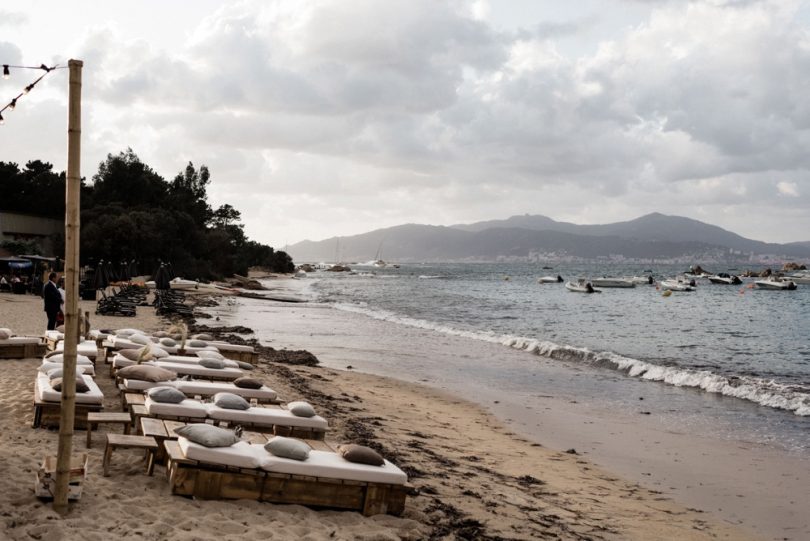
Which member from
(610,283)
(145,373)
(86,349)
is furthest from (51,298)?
(610,283)

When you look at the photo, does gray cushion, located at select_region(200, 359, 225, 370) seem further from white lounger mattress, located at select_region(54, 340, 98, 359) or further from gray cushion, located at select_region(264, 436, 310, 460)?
gray cushion, located at select_region(264, 436, 310, 460)

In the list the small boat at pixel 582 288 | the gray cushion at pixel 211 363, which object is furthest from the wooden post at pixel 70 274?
the small boat at pixel 582 288

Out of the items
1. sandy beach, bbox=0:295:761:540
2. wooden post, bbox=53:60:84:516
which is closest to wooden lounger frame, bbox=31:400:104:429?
sandy beach, bbox=0:295:761:540

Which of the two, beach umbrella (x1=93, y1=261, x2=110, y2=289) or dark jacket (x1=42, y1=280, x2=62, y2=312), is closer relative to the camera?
dark jacket (x1=42, y1=280, x2=62, y2=312)

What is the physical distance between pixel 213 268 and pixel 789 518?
7381cm

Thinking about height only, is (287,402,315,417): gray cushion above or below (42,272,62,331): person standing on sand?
below

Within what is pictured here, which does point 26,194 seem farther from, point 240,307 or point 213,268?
point 240,307

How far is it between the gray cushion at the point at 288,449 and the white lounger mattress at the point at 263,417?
1.65m

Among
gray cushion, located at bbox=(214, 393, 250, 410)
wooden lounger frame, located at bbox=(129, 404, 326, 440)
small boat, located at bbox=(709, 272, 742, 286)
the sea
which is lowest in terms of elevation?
the sea

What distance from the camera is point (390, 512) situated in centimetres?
644

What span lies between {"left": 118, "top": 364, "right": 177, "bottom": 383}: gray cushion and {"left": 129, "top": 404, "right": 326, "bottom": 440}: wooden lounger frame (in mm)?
1271

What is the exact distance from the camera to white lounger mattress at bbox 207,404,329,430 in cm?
808

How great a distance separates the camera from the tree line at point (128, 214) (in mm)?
55312

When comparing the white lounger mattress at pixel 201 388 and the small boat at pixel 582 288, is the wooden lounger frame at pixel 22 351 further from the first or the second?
the small boat at pixel 582 288
